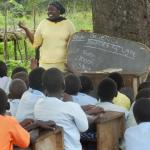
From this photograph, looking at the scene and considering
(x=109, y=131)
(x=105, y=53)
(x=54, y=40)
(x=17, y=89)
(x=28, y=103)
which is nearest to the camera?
(x=109, y=131)

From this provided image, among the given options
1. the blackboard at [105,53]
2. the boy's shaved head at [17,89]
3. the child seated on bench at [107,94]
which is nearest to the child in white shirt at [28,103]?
the boy's shaved head at [17,89]

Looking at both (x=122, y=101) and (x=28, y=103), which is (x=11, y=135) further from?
(x=122, y=101)

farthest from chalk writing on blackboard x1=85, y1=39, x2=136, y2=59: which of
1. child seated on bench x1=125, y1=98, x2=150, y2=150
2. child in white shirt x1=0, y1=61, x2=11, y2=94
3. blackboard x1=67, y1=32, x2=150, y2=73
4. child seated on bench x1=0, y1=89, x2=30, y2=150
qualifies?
child seated on bench x1=0, y1=89, x2=30, y2=150

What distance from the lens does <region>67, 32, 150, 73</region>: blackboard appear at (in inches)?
277

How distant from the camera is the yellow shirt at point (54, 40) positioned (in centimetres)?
718

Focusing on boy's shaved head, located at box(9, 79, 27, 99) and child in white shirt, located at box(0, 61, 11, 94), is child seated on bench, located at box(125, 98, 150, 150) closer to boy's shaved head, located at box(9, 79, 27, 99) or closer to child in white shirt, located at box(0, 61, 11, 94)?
boy's shaved head, located at box(9, 79, 27, 99)

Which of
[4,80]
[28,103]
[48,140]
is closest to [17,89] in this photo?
[28,103]

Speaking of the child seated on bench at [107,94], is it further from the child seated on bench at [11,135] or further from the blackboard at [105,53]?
the blackboard at [105,53]

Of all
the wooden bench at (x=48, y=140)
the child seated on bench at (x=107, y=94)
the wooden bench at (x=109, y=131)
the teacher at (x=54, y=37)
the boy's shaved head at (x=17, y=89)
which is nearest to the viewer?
the wooden bench at (x=48, y=140)

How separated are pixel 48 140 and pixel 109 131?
2.72 feet

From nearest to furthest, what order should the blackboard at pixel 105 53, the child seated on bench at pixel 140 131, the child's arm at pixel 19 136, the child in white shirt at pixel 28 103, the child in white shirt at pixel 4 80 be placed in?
the child's arm at pixel 19 136
the child seated on bench at pixel 140 131
the child in white shirt at pixel 28 103
the child in white shirt at pixel 4 80
the blackboard at pixel 105 53

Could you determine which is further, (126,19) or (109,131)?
(126,19)

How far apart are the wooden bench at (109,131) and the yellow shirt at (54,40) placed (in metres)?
2.50

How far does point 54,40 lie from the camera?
23.5 feet
